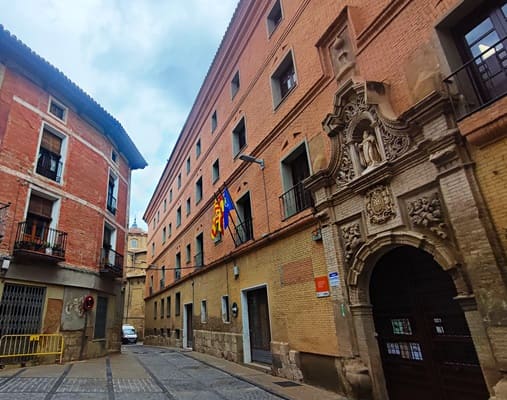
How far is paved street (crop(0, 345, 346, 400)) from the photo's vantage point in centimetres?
629

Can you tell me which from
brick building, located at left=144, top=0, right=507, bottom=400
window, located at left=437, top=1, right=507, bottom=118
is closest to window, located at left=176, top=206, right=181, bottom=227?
brick building, located at left=144, top=0, right=507, bottom=400

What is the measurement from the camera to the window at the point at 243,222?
1152 centimetres

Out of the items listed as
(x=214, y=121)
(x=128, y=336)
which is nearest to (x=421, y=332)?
(x=214, y=121)

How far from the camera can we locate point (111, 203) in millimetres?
16344

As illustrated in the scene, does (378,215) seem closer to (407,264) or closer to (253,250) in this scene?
(407,264)

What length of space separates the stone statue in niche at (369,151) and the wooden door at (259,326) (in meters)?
5.52

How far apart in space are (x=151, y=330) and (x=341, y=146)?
23.4 metres

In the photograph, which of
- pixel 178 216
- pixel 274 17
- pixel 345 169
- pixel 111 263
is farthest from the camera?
pixel 178 216

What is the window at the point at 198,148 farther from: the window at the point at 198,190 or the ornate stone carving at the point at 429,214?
the ornate stone carving at the point at 429,214

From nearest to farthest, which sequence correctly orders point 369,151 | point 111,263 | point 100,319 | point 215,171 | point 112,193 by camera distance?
point 369,151 → point 100,319 → point 111,263 → point 215,171 → point 112,193

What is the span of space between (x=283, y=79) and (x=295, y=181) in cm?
378

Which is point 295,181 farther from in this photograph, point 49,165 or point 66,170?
point 49,165

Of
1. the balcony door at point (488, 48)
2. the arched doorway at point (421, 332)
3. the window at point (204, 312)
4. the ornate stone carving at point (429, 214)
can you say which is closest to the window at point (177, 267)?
the window at point (204, 312)

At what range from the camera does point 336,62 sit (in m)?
7.74
